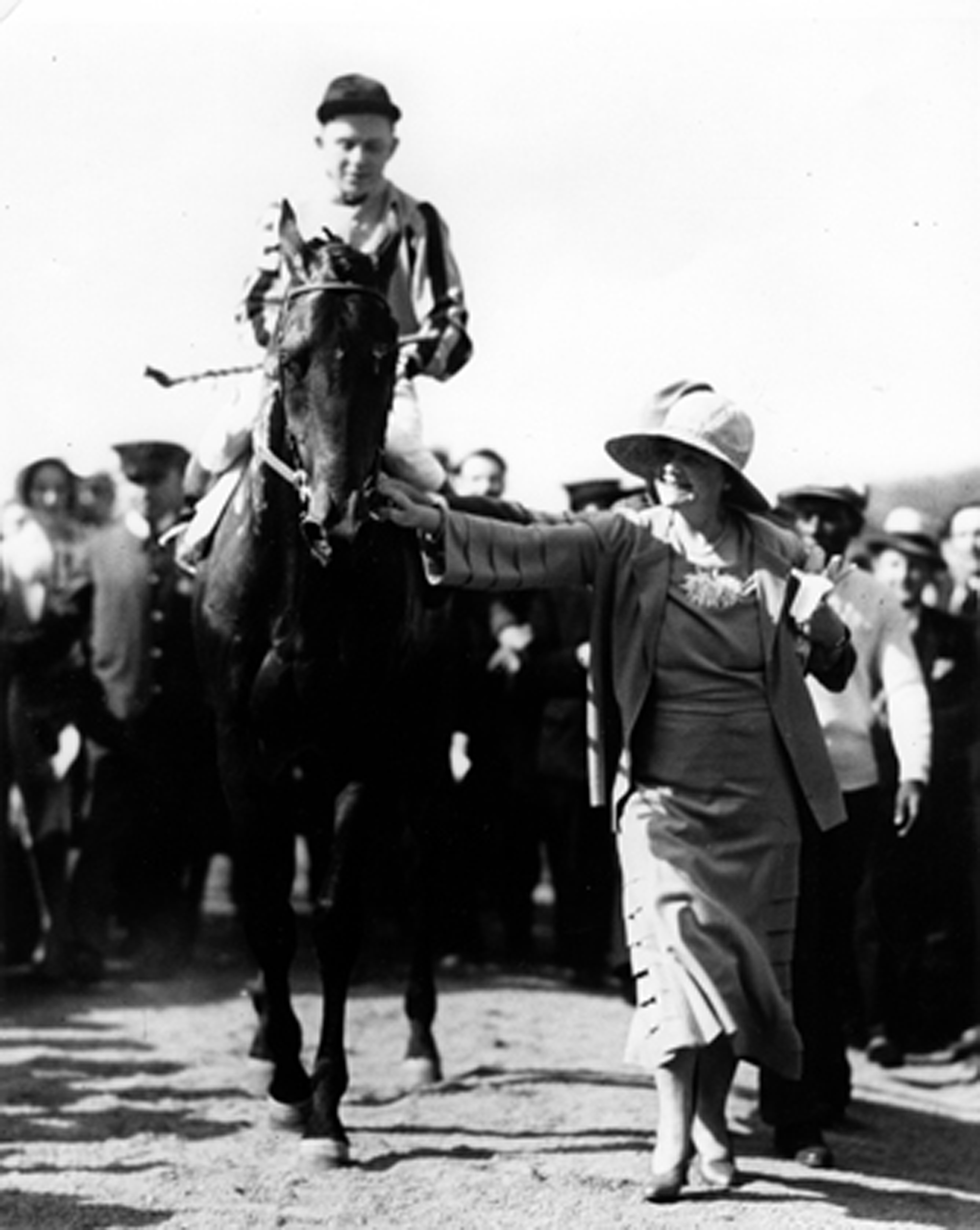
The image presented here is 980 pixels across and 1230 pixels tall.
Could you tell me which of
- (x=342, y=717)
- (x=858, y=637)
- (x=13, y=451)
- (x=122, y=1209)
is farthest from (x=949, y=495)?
(x=122, y=1209)

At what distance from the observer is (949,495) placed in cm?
918

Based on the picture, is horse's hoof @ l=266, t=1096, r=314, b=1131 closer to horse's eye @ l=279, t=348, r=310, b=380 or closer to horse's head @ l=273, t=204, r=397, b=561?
horse's head @ l=273, t=204, r=397, b=561

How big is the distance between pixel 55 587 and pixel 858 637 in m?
4.16

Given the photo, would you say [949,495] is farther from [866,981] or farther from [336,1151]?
[336,1151]

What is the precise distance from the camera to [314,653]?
21.0 feet

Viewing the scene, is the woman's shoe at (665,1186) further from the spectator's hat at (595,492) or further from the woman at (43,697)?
the spectator's hat at (595,492)

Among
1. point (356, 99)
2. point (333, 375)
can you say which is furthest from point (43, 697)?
point (333, 375)

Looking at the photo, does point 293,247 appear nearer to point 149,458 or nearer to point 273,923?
point 273,923

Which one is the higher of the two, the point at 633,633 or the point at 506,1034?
the point at 633,633

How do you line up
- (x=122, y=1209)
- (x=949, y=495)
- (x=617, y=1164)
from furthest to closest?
(x=949, y=495) < (x=617, y=1164) < (x=122, y=1209)

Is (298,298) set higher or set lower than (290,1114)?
higher

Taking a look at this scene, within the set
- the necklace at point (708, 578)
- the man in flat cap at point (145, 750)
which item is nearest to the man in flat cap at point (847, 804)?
the necklace at point (708, 578)

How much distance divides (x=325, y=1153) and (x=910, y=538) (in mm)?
4187

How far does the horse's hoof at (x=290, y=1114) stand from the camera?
6758 millimetres
